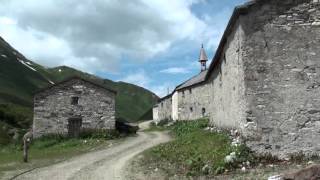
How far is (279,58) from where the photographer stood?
17859 mm

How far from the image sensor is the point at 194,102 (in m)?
50.4

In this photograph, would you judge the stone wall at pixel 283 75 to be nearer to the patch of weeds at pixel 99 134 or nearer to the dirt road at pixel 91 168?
the dirt road at pixel 91 168

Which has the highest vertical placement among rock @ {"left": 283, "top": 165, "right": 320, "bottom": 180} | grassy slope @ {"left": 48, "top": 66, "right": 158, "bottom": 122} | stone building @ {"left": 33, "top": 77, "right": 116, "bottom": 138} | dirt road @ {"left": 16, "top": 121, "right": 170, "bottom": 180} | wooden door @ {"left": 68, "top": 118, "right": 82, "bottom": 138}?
grassy slope @ {"left": 48, "top": 66, "right": 158, "bottom": 122}

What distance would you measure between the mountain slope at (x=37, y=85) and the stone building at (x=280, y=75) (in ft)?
239

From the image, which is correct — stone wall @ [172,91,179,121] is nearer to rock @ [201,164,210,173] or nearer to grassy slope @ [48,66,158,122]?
rock @ [201,164,210,173]

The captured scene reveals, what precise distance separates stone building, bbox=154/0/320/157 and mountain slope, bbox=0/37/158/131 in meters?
73.0

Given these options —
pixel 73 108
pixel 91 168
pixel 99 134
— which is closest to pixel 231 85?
pixel 91 168

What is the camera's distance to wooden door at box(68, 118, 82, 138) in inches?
1385

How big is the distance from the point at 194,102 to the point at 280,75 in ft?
107

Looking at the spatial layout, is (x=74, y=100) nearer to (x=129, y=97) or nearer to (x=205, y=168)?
(x=205, y=168)

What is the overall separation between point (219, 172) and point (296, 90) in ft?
15.1

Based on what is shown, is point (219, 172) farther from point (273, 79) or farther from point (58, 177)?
point (58, 177)

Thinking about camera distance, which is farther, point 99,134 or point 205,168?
point 99,134

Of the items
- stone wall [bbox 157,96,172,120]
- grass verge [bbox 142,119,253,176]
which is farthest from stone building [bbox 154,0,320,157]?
stone wall [bbox 157,96,172,120]
